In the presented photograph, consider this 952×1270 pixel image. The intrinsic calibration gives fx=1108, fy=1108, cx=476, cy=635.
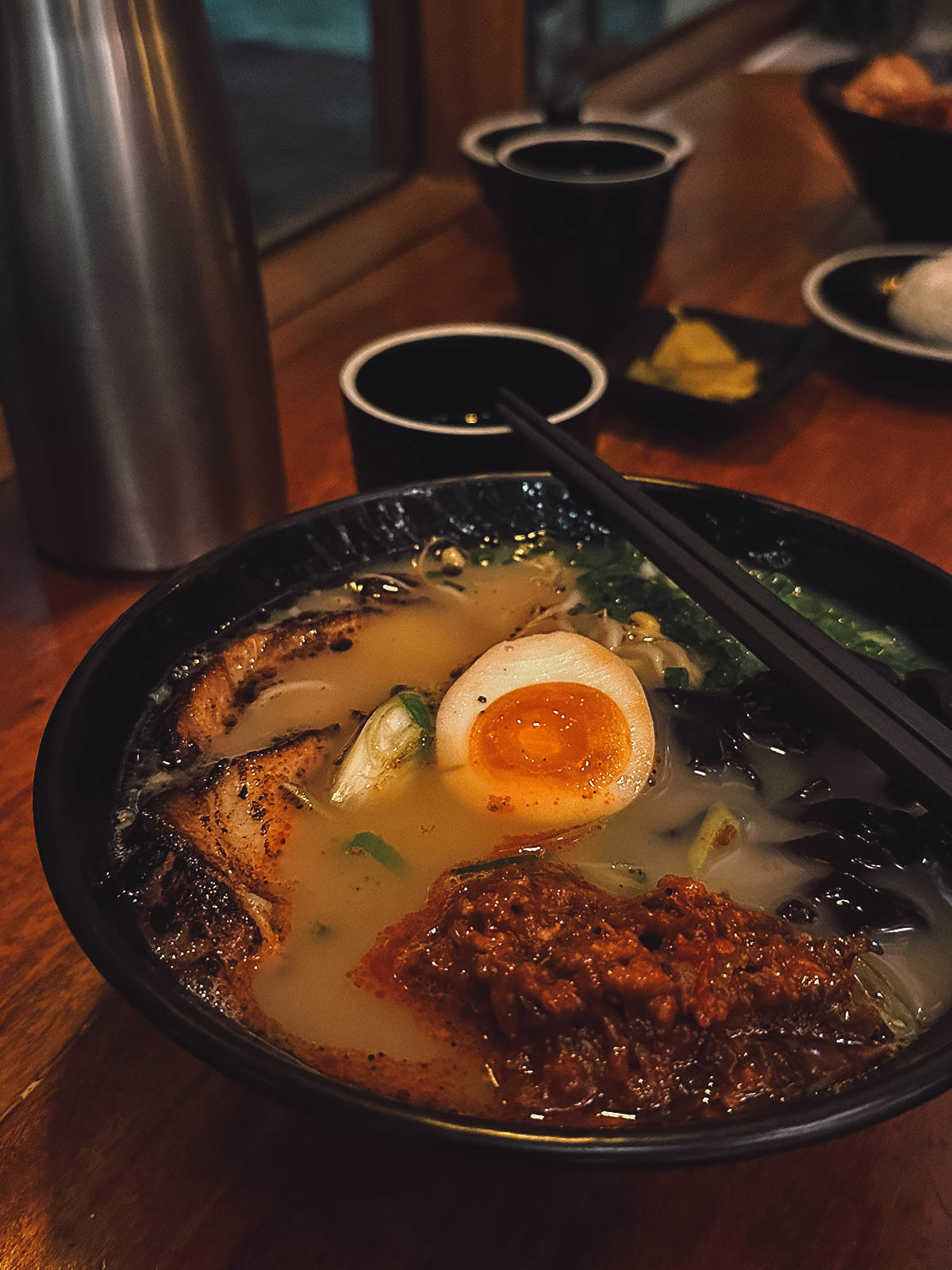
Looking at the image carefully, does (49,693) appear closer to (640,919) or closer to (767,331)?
(640,919)

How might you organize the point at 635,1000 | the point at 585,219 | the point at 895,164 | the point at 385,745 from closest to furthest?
1. the point at 635,1000
2. the point at 385,745
3. the point at 585,219
4. the point at 895,164

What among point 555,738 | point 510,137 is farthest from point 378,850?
point 510,137

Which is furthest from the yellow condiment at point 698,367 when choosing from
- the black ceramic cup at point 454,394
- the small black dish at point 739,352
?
the black ceramic cup at point 454,394

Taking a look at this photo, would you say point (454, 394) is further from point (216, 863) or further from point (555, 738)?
point (216, 863)

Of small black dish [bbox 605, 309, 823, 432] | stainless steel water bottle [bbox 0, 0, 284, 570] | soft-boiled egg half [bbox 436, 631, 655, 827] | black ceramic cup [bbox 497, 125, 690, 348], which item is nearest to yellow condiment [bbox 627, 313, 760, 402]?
small black dish [bbox 605, 309, 823, 432]

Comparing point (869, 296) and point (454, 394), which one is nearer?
point (454, 394)

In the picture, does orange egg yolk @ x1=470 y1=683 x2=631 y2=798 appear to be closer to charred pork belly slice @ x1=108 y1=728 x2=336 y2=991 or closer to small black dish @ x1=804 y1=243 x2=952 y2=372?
charred pork belly slice @ x1=108 y1=728 x2=336 y2=991

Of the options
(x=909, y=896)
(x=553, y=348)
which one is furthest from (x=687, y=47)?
(x=909, y=896)
